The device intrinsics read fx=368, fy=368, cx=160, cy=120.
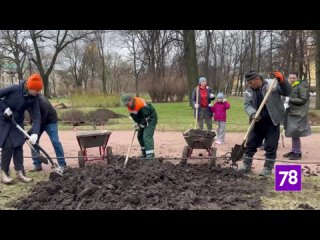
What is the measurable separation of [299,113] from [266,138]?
5.43 ft

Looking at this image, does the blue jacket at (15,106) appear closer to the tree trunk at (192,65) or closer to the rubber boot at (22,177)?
the rubber boot at (22,177)

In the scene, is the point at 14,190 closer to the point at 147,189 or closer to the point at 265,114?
the point at 147,189

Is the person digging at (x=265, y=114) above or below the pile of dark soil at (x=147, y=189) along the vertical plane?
above

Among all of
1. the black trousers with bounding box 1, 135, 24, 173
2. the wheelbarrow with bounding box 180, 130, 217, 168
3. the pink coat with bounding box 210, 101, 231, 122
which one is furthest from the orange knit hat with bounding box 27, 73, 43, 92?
the pink coat with bounding box 210, 101, 231, 122

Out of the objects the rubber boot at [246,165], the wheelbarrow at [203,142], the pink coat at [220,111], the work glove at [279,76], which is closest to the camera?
the work glove at [279,76]

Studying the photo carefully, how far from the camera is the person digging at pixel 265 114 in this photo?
6172mm

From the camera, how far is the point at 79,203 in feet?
15.8

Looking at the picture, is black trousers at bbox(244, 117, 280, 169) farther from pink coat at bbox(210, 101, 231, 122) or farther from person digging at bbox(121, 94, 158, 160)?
pink coat at bbox(210, 101, 231, 122)

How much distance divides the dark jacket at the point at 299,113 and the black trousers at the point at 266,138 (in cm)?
135

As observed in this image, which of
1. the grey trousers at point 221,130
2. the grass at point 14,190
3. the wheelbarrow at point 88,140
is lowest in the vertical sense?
the grass at point 14,190

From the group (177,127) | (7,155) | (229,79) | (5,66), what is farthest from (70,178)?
(229,79)

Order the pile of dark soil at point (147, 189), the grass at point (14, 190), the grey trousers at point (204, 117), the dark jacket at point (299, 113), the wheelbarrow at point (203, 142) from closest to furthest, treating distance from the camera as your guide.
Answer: the pile of dark soil at point (147, 189) → the grass at point (14, 190) → the wheelbarrow at point (203, 142) → the dark jacket at point (299, 113) → the grey trousers at point (204, 117)

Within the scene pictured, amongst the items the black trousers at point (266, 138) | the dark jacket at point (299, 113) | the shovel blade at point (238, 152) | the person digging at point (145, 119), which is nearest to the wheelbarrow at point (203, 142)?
the shovel blade at point (238, 152)

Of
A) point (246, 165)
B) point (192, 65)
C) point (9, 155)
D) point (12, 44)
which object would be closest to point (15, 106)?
point (9, 155)
